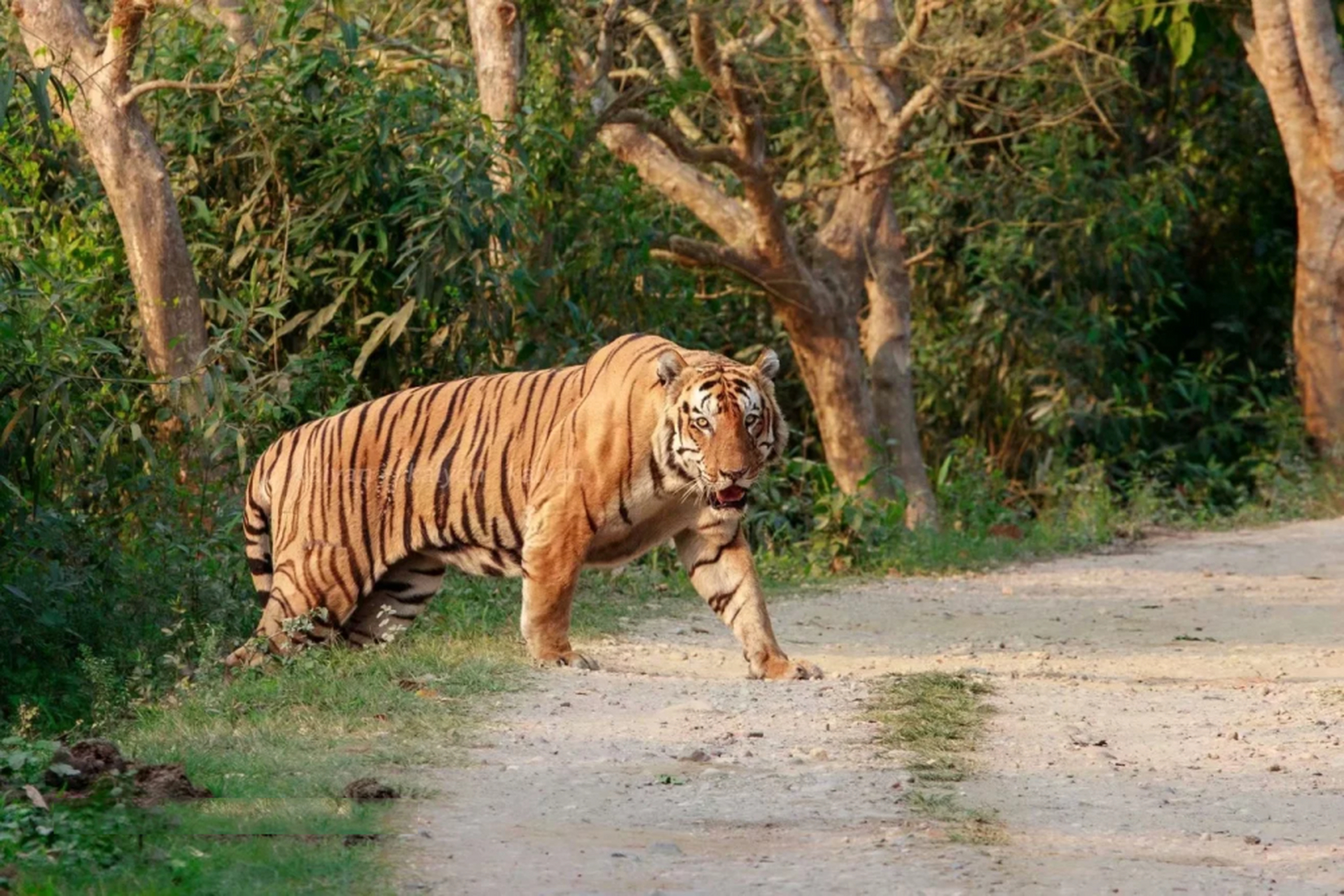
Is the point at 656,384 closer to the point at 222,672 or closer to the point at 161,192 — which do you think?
the point at 222,672

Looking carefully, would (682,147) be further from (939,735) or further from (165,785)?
(165,785)

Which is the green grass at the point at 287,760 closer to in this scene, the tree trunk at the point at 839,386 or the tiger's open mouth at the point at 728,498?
the tiger's open mouth at the point at 728,498

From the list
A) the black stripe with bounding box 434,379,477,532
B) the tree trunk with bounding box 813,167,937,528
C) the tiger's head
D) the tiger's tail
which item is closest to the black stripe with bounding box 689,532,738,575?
the tiger's head

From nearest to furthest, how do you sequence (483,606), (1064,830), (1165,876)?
(1165,876)
(1064,830)
(483,606)

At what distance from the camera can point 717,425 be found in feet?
21.5

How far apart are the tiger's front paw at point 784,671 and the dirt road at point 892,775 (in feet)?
0.30

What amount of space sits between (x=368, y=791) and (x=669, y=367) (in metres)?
2.39

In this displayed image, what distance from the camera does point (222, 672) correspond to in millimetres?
6539

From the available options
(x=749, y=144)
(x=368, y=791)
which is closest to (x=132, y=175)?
(x=749, y=144)

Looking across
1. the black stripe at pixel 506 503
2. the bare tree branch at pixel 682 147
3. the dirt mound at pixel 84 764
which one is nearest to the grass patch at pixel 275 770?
the dirt mound at pixel 84 764

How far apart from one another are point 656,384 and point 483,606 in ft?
6.04

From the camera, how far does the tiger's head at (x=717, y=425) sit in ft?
21.5

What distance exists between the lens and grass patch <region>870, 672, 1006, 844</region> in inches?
181

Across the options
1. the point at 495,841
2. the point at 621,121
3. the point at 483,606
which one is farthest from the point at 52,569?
the point at 621,121
